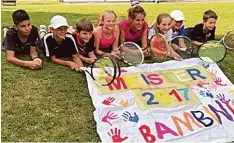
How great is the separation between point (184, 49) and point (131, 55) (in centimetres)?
75

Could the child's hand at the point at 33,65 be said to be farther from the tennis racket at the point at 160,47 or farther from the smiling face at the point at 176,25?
the smiling face at the point at 176,25

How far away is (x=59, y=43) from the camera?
429cm

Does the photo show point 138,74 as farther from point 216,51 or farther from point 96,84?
point 216,51

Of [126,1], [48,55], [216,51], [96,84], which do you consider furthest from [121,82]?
[126,1]

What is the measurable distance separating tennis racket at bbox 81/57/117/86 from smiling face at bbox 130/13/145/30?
3.37ft

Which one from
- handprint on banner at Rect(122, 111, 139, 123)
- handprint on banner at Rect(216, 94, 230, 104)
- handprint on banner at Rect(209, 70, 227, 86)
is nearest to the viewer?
handprint on banner at Rect(122, 111, 139, 123)

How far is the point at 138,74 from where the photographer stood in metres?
3.95

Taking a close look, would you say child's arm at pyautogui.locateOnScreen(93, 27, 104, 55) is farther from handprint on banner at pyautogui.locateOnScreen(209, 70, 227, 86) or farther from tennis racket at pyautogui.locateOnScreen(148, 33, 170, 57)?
handprint on banner at pyautogui.locateOnScreen(209, 70, 227, 86)

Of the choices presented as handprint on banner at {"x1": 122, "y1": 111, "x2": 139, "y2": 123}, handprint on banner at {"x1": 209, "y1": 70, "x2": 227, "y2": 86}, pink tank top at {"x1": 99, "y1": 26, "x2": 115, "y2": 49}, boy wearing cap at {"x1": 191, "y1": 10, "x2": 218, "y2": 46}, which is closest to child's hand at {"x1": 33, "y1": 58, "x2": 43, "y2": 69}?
pink tank top at {"x1": 99, "y1": 26, "x2": 115, "y2": 49}

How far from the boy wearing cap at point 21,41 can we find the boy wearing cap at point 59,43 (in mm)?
137

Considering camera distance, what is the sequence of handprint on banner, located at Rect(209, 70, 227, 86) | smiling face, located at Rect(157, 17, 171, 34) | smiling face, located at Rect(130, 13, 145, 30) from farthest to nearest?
smiling face, located at Rect(157, 17, 171, 34) < smiling face, located at Rect(130, 13, 145, 30) < handprint on banner, located at Rect(209, 70, 227, 86)

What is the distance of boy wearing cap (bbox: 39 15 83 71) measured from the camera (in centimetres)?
420

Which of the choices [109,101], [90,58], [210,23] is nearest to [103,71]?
[109,101]

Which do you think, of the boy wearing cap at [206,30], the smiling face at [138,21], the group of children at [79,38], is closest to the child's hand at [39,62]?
the group of children at [79,38]
